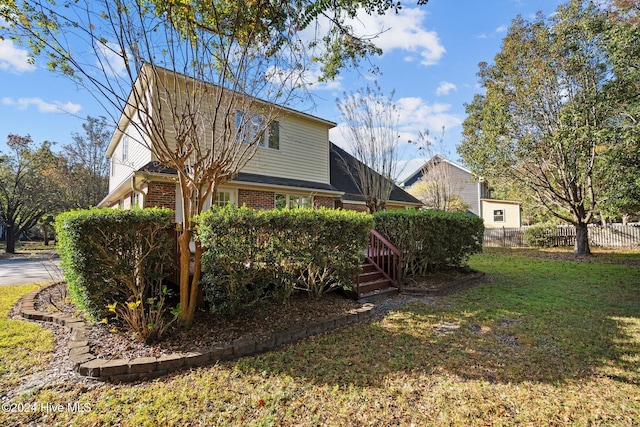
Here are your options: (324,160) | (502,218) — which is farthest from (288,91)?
(502,218)

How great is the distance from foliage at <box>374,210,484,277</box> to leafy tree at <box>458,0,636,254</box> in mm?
4689

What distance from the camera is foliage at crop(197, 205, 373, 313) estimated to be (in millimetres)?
4109

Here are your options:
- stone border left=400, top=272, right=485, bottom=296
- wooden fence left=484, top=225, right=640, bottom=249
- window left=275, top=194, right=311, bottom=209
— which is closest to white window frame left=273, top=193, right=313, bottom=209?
window left=275, top=194, right=311, bottom=209

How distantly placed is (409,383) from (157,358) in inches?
108

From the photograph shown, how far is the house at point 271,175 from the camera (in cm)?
869

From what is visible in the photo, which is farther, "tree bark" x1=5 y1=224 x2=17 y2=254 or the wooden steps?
"tree bark" x1=5 y1=224 x2=17 y2=254

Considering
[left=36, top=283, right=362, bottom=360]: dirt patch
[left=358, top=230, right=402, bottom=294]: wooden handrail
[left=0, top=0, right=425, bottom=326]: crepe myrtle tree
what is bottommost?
[left=36, top=283, right=362, bottom=360]: dirt patch

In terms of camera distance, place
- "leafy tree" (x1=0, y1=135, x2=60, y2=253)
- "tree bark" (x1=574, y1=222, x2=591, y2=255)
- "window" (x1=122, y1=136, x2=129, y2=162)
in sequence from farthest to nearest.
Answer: "leafy tree" (x1=0, y1=135, x2=60, y2=253) → "tree bark" (x1=574, y1=222, x2=591, y2=255) → "window" (x1=122, y1=136, x2=129, y2=162)

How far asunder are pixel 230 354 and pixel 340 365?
4.35 feet

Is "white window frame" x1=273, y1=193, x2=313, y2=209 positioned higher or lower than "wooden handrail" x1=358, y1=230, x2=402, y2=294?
higher

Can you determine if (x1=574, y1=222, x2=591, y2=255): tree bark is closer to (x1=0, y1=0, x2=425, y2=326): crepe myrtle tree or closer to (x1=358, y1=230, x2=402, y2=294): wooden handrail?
(x1=358, y1=230, x2=402, y2=294): wooden handrail

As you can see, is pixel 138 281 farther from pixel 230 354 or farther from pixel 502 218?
pixel 502 218

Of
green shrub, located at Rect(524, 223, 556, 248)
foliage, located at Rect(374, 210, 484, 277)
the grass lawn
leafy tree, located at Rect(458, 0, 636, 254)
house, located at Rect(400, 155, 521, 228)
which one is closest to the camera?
the grass lawn

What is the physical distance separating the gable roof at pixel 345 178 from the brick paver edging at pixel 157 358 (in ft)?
34.5
